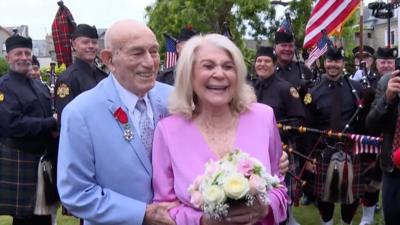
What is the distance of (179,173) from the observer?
2.47 m

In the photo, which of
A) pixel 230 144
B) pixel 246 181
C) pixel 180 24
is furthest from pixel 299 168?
pixel 180 24

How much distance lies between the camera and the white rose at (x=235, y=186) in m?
2.12

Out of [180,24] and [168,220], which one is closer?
[168,220]

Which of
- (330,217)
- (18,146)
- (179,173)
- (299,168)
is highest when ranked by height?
(179,173)

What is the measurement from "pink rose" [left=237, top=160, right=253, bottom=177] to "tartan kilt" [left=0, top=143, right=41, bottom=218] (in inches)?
143

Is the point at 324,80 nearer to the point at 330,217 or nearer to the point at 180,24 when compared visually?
the point at 330,217

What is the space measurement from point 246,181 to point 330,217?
4243 mm

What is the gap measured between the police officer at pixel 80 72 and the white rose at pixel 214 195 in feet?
10.3

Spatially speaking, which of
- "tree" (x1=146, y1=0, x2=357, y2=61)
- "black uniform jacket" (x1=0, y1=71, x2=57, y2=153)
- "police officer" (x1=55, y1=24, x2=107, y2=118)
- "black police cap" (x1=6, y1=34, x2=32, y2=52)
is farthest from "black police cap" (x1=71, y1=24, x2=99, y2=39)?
"tree" (x1=146, y1=0, x2=357, y2=61)

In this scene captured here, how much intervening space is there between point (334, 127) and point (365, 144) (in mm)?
365

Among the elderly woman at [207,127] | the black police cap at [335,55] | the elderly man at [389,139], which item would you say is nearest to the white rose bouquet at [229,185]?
the elderly woman at [207,127]

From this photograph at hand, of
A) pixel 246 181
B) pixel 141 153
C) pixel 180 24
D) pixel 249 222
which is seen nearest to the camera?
pixel 246 181

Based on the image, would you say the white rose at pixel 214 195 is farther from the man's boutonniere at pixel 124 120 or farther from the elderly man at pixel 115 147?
the man's boutonniere at pixel 124 120

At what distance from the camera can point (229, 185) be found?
2131 millimetres
